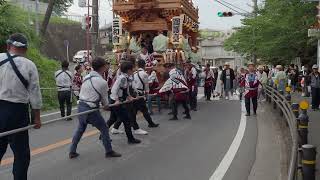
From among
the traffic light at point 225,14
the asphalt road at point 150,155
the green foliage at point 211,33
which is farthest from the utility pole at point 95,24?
the green foliage at point 211,33

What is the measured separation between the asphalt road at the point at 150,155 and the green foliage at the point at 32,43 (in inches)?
305

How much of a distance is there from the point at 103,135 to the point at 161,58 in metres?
9.01

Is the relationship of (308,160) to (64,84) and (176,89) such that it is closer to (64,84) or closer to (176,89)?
(176,89)

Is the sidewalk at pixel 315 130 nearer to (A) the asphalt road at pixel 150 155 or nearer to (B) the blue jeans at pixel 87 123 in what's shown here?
(A) the asphalt road at pixel 150 155

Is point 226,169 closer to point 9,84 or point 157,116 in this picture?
point 9,84

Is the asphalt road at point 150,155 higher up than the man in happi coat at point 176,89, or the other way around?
the man in happi coat at point 176,89

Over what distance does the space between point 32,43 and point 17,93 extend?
18.3 metres

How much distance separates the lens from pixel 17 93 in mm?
6121

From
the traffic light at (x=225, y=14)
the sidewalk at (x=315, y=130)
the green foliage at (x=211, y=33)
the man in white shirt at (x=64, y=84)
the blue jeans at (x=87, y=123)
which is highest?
the green foliage at (x=211, y=33)

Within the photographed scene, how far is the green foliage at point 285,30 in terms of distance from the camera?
87.1ft

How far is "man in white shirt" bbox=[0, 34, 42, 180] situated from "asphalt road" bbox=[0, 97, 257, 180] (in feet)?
4.30

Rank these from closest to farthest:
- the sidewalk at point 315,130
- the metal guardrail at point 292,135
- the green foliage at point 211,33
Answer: the metal guardrail at point 292,135, the sidewalk at point 315,130, the green foliage at point 211,33

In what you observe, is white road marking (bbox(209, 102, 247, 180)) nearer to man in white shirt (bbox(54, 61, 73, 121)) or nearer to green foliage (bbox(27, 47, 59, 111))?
man in white shirt (bbox(54, 61, 73, 121))

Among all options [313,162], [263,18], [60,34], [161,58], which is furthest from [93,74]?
[60,34]
